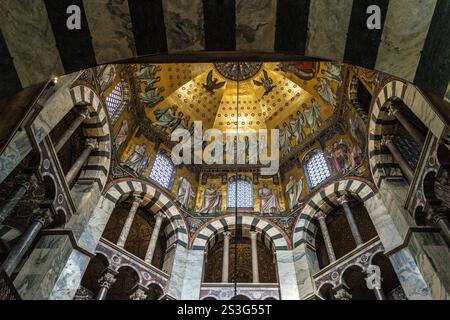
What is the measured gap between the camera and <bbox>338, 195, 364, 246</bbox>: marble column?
29.2 ft

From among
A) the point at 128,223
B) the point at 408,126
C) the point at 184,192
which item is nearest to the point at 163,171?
the point at 184,192

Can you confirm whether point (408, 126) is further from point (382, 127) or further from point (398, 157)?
point (382, 127)

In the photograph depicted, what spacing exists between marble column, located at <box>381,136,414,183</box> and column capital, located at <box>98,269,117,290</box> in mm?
7941

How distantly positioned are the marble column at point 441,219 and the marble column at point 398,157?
1.25 m

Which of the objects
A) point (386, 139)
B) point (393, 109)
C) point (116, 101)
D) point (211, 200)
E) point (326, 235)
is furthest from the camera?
point (211, 200)

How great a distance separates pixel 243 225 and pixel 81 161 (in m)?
5.84

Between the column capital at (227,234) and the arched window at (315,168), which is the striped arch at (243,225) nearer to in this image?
the column capital at (227,234)

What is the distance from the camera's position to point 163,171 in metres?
12.6

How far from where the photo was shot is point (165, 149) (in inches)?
528

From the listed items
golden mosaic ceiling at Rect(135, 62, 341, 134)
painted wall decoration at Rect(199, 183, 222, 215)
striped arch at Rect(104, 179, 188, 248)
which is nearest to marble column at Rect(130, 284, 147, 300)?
striped arch at Rect(104, 179, 188, 248)

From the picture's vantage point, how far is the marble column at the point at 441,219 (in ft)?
20.8

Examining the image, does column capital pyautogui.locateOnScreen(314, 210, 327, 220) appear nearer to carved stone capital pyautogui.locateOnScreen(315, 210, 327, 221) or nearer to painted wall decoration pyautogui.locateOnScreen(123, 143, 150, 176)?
carved stone capital pyautogui.locateOnScreen(315, 210, 327, 221)

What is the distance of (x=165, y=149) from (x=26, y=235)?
7347mm

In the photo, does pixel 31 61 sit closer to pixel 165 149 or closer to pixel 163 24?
pixel 163 24
